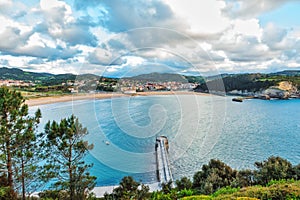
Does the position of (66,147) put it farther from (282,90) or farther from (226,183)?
(282,90)

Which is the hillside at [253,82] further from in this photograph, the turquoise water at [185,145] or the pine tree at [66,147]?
the pine tree at [66,147]

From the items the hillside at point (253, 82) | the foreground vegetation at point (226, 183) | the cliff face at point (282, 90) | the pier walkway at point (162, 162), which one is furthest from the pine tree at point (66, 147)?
the cliff face at point (282, 90)

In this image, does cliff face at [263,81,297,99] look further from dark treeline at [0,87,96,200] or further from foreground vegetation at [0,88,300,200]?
dark treeline at [0,87,96,200]

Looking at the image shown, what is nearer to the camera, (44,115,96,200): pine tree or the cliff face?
(44,115,96,200): pine tree

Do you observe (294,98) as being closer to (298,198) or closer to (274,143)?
(274,143)

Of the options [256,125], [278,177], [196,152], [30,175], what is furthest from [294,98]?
[30,175]

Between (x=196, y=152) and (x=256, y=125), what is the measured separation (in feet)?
57.7

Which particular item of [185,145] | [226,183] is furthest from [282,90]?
[226,183]

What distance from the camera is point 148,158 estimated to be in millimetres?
24219

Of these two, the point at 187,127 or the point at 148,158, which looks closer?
the point at 148,158

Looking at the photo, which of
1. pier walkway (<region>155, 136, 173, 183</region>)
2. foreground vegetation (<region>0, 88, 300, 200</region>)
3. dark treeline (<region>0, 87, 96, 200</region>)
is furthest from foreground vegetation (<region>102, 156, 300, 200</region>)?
pier walkway (<region>155, 136, 173, 183</region>)

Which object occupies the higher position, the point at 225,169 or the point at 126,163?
the point at 225,169

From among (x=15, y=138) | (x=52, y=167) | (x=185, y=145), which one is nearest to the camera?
(x=15, y=138)

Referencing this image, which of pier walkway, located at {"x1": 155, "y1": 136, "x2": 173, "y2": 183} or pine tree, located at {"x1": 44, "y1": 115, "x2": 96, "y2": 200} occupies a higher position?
pine tree, located at {"x1": 44, "y1": 115, "x2": 96, "y2": 200}
